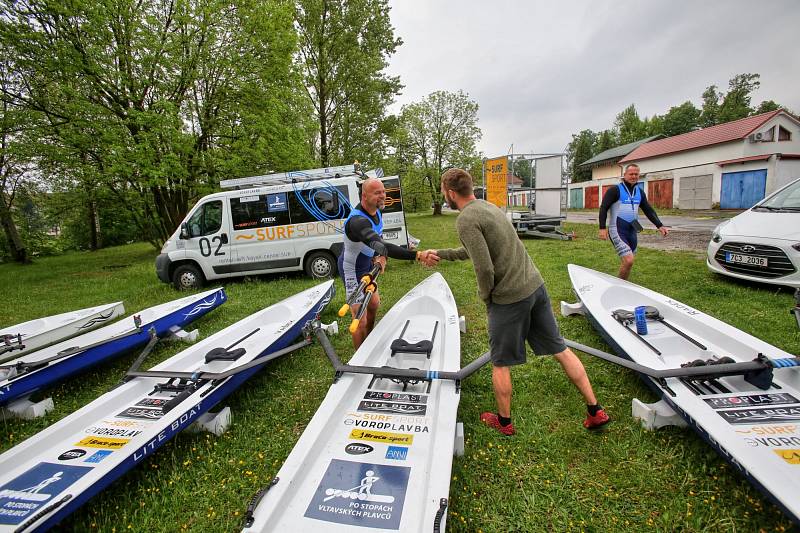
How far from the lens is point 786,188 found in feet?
20.0

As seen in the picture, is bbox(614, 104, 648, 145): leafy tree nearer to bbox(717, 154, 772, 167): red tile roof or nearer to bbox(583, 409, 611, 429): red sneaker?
bbox(717, 154, 772, 167): red tile roof

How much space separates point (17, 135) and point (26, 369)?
12569 mm

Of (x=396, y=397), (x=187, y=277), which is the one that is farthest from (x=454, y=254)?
(x=187, y=277)

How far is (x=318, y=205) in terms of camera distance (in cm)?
829

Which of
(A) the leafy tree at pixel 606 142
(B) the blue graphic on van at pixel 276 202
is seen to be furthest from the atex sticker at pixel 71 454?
(A) the leafy tree at pixel 606 142

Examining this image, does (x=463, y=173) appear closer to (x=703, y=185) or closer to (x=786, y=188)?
(x=786, y=188)

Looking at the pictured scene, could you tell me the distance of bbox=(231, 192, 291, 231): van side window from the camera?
8.25 meters

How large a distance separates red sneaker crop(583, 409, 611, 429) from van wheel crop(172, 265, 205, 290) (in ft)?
29.4

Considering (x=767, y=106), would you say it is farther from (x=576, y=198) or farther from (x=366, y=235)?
(x=366, y=235)

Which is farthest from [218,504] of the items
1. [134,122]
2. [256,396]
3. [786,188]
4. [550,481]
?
[134,122]

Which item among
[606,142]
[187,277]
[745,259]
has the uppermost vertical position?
[606,142]

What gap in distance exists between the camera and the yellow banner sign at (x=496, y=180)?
1453cm

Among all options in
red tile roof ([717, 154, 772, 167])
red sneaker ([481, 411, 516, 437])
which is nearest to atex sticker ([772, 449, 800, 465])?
red sneaker ([481, 411, 516, 437])

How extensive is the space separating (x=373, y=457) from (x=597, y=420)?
1871 mm
